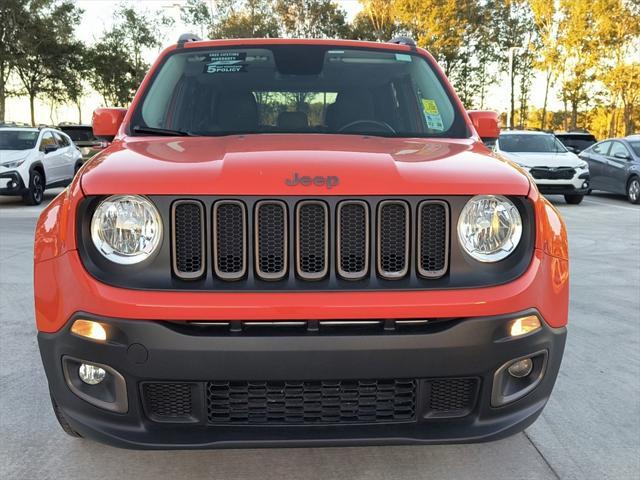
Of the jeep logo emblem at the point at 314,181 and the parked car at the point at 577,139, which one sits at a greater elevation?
the jeep logo emblem at the point at 314,181

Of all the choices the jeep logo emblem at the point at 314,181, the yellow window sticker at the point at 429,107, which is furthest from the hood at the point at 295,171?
the yellow window sticker at the point at 429,107

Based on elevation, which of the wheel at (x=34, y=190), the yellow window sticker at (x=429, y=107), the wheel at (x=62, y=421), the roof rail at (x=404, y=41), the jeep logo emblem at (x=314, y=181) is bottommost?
the wheel at (x=34, y=190)

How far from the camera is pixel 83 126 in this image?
21.8 meters

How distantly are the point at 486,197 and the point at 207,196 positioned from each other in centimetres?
94

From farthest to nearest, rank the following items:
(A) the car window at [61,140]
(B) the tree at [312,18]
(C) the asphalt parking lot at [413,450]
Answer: (B) the tree at [312,18]
(A) the car window at [61,140]
(C) the asphalt parking lot at [413,450]

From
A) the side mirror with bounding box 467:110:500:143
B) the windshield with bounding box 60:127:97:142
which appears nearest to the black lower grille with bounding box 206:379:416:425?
the side mirror with bounding box 467:110:500:143

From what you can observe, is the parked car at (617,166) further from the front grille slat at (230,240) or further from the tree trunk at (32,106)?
the tree trunk at (32,106)

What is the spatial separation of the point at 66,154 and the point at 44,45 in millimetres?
19444

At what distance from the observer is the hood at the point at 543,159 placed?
47.4 ft

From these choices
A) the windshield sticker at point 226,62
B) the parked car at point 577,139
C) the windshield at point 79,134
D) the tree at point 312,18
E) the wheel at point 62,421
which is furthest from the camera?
the tree at point 312,18

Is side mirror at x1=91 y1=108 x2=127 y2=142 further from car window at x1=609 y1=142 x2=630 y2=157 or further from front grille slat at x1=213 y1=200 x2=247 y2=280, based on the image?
car window at x1=609 y1=142 x2=630 y2=157

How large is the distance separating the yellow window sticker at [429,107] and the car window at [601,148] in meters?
13.7

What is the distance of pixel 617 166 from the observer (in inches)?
612

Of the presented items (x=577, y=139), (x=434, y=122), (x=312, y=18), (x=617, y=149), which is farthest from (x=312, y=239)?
(x=312, y=18)
